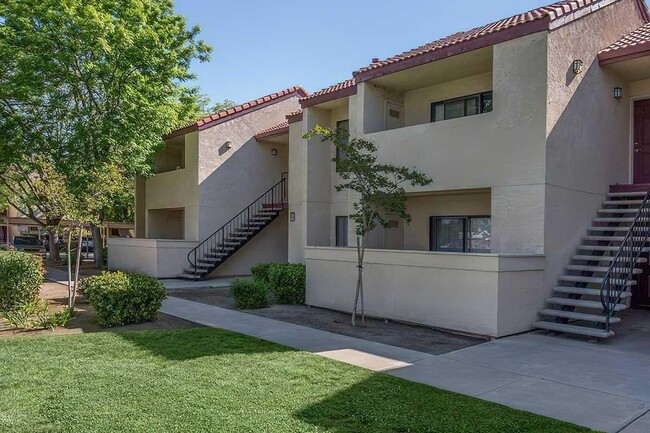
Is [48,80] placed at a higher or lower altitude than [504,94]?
higher

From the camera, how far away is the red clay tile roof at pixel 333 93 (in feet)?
46.4

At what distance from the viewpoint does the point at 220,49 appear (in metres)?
20.5

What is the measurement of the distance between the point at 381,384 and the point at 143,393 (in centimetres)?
280

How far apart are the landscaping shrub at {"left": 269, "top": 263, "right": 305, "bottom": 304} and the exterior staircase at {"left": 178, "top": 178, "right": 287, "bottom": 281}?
20.4 ft

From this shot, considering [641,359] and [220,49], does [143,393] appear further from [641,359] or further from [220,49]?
[220,49]

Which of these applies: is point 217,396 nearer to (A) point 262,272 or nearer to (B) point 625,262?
(B) point 625,262

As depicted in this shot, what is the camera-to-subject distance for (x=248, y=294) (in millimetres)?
11836

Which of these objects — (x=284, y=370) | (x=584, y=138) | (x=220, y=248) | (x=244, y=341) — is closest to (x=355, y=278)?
(x=244, y=341)

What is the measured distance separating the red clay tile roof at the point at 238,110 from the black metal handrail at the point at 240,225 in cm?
331

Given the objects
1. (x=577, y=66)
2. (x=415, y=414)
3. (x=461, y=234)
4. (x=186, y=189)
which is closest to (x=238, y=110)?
(x=186, y=189)

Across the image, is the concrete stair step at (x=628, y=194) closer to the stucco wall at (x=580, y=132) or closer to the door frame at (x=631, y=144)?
the stucco wall at (x=580, y=132)

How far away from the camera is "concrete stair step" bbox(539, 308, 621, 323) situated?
8562mm

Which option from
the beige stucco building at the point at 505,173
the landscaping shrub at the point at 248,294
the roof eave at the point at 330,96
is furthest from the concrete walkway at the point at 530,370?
the roof eave at the point at 330,96

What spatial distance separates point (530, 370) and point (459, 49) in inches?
292
